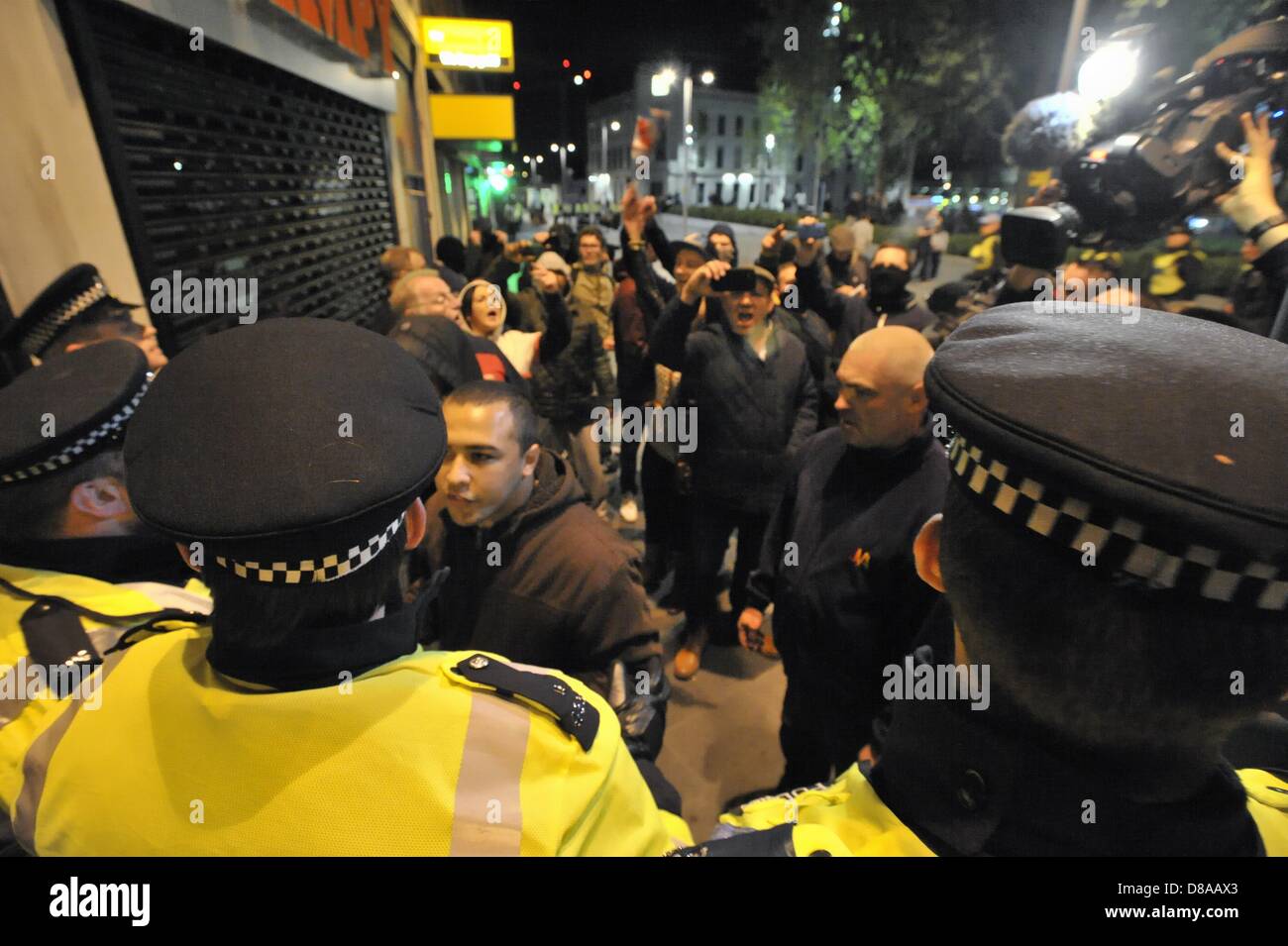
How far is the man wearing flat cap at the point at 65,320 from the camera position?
2.34 m

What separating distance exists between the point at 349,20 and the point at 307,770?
25.6 ft

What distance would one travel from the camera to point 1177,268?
131 inches

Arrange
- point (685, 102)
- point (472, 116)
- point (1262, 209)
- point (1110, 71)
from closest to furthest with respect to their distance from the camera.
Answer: point (1262, 209)
point (1110, 71)
point (685, 102)
point (472, 116)

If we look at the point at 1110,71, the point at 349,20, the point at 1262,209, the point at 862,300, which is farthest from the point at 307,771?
the point at 349,20

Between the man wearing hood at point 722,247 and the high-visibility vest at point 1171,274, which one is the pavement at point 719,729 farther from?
the man wearing hood at point 722,247

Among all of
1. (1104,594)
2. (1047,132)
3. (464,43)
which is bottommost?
(1104,594)

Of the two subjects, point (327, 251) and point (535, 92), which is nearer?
point (327, 251)

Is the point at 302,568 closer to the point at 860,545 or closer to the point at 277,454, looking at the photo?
the point at 277,454

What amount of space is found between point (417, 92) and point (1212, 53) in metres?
12.7

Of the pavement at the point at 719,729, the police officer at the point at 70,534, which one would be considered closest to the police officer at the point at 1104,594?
the police officer at the point at 70,534

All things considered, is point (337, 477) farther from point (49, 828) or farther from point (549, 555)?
point (549, 555)

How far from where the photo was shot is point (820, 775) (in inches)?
97.4

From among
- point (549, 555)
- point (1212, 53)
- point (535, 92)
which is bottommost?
point (549, 555)
